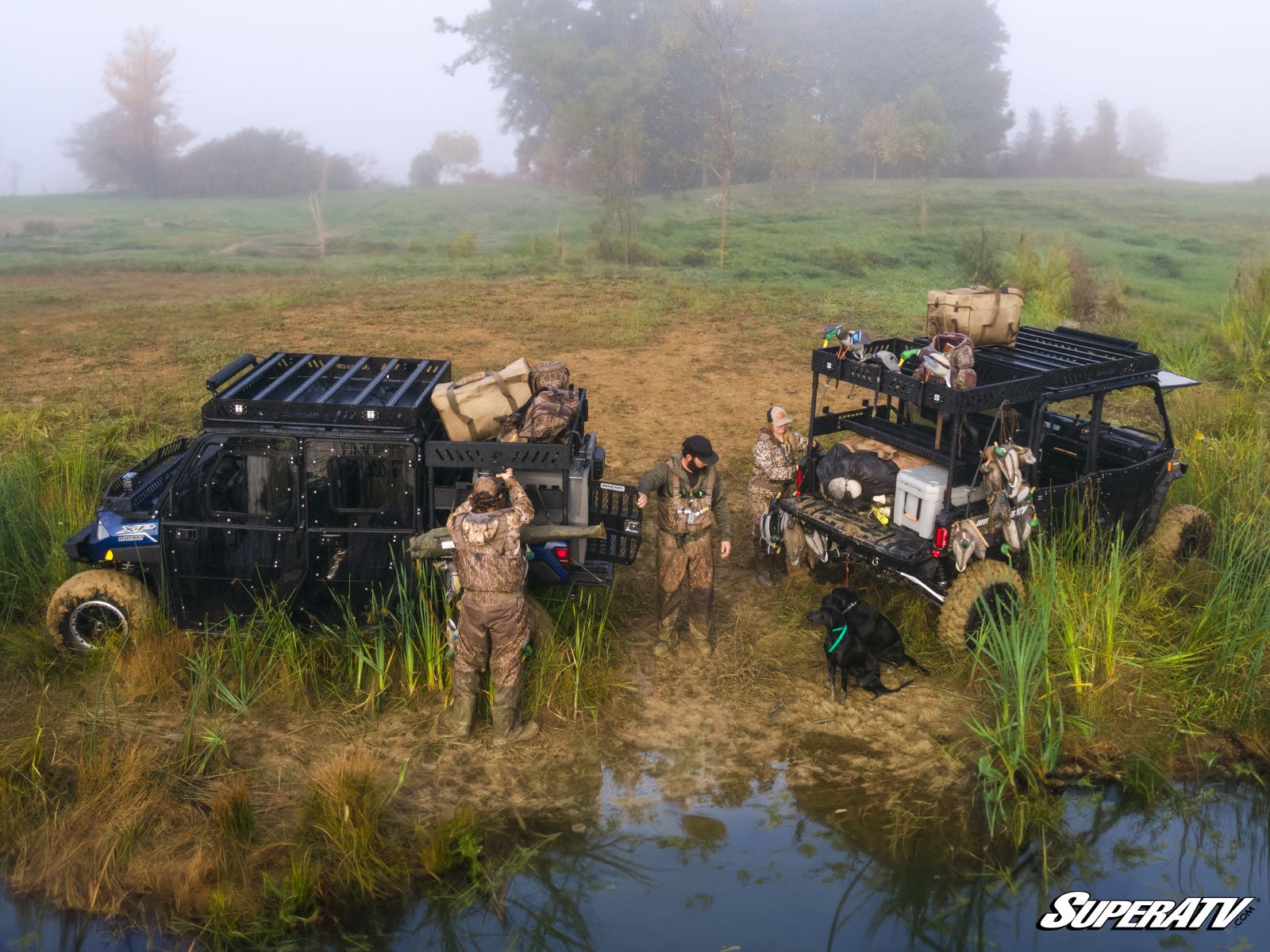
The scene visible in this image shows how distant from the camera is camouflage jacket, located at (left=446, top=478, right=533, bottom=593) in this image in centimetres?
636

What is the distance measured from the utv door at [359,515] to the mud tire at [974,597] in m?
3.81

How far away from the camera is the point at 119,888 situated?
18.1ft

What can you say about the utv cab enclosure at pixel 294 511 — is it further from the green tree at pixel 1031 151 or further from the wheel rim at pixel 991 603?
the green tree at pixel 1031 151

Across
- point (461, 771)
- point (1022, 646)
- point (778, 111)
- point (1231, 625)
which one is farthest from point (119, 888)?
point (778, 111)

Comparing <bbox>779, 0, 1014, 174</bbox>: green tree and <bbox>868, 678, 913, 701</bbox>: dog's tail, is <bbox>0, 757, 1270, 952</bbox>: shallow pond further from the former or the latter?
<bbox>779, 0, 1014, 174</bbox>: green tree

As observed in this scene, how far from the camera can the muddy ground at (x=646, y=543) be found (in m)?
6.45

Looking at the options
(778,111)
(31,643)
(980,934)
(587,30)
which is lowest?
(980,934)

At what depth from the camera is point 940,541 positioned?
24.5 ft

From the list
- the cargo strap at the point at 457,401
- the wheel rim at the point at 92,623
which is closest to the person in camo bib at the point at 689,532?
the cargo strap at the point at 457,401

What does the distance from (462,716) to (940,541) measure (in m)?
3.50

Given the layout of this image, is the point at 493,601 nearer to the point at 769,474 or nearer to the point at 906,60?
the point at 769,474

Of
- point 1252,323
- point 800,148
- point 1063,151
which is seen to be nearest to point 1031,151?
point 1063,151

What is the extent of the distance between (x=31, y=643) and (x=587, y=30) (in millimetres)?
45157

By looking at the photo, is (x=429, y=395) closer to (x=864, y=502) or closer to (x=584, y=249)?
(x=864, y=502)
